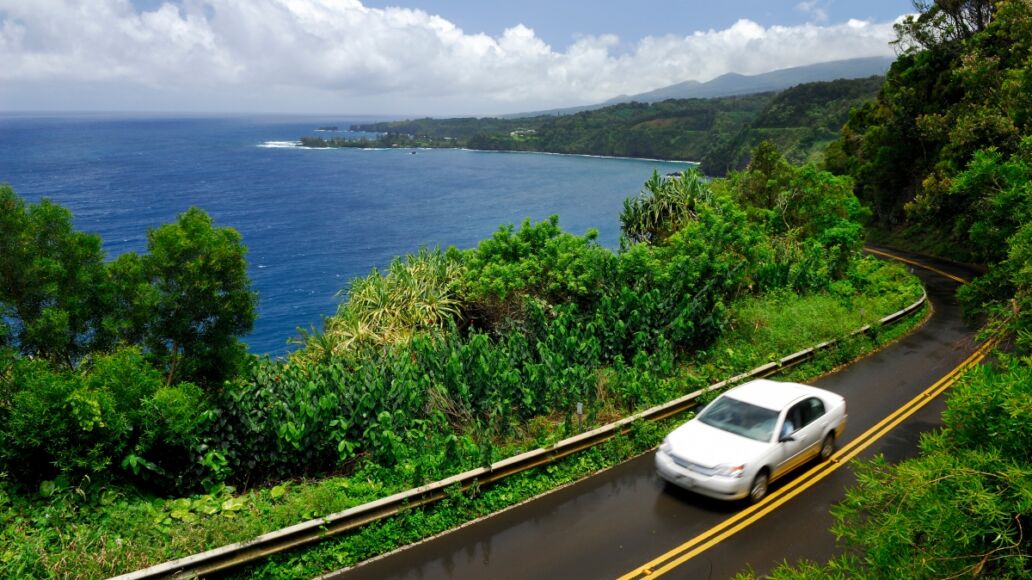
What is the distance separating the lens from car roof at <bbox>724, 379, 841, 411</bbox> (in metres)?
10.5

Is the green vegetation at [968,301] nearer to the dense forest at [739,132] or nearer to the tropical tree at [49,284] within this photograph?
the tropical tree at [49,284]

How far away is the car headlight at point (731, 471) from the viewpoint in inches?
367

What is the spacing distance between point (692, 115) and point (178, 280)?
208 meters

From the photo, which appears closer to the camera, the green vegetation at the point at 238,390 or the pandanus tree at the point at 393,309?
the green vegetation at the point at 238,390

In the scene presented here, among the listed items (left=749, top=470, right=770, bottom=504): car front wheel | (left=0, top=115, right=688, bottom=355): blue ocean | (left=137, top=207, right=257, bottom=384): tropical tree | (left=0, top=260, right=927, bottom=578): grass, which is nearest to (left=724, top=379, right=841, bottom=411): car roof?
(left=749, top=470, right=770, bottom=504): car front wheel

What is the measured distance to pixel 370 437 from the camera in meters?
10.3

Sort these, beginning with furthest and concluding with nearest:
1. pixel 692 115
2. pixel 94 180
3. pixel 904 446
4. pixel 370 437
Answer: pixel 692 115, pixel 94 180, pixel 904 446, pixel 370 437

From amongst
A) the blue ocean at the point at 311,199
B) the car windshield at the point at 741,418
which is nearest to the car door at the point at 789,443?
the car windshield at the point at 741,418

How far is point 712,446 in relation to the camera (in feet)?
32.3

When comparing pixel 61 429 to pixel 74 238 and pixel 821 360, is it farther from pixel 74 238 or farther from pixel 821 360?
pixel 821 360

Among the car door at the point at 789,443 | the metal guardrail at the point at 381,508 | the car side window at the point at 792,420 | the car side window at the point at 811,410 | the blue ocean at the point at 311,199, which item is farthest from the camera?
the blue ocean at the point at 311,199

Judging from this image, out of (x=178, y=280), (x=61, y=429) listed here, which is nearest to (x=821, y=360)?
(x=178, y=280)

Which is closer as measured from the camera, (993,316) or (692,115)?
(993,316)

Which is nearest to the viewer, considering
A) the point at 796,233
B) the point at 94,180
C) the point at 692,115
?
the point at 796,233
